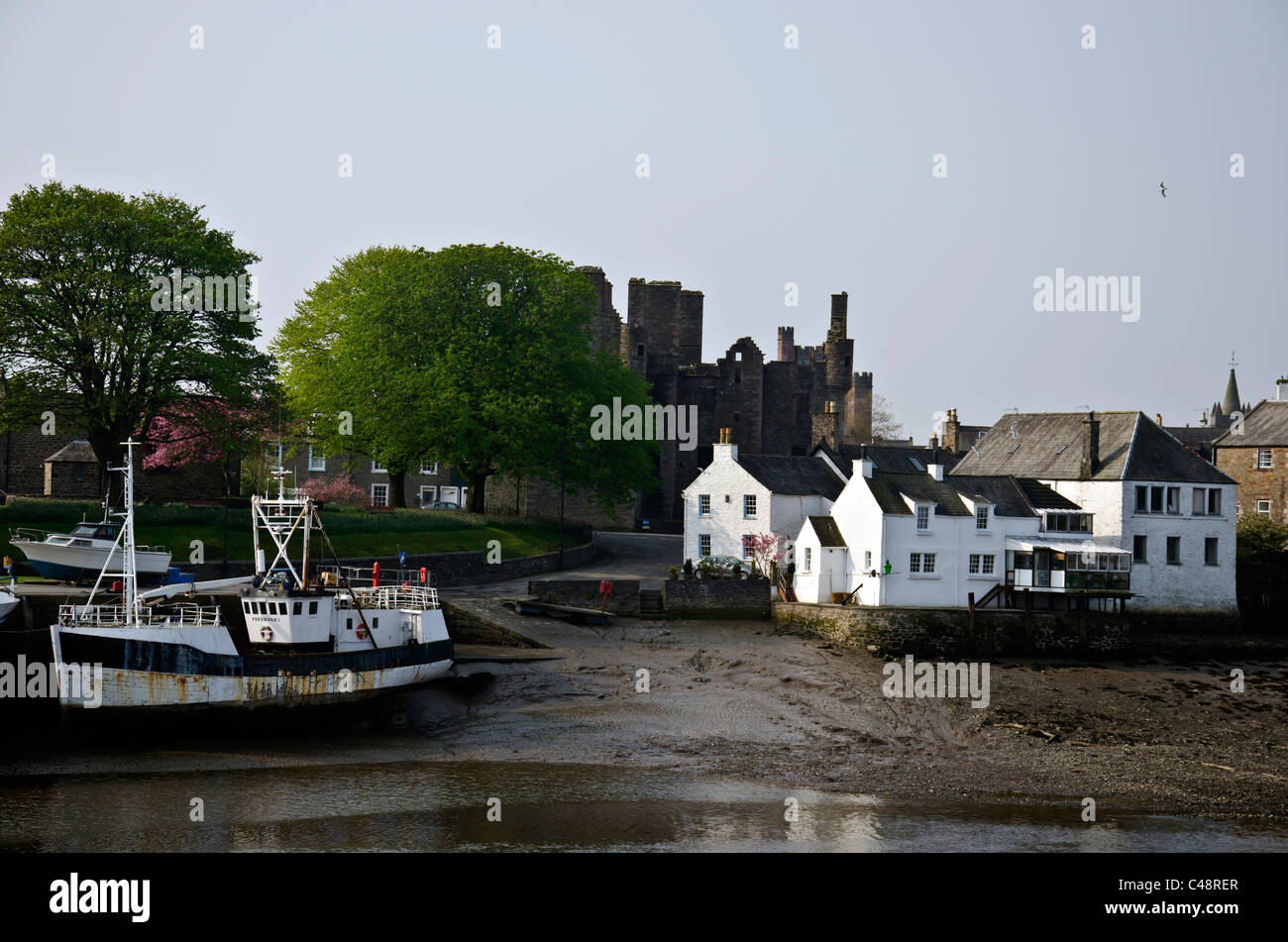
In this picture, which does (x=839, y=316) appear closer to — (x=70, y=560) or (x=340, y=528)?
(x=340, y=528)

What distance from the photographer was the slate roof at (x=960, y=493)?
4925 centimetres

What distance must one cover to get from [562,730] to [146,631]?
1167 cm

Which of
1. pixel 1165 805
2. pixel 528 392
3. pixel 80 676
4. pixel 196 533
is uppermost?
pixel 528 392

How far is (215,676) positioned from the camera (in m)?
30.5

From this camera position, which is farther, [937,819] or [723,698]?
[723,698]

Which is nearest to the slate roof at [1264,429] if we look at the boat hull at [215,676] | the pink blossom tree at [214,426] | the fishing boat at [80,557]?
Answer: the boat hull at [215,676]

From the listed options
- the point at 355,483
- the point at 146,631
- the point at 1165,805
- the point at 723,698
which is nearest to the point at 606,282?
the point at 355,483

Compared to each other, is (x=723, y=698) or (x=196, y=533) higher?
(x=196, y=533)

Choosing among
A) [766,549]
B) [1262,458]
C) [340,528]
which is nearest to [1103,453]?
[766,549]

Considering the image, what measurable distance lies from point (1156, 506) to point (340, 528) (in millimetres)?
38849

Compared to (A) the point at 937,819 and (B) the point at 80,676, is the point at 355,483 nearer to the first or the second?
(B) the point at 80,676

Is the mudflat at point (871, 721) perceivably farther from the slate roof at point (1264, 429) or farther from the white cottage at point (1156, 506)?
the slate roof at point (1264, 429)

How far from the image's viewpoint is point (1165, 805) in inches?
1043

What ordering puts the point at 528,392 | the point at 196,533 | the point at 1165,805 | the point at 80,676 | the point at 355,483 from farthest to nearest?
the point at 355,483
the point at 528,392
the point at 196,533
the point at 80,676
the point at 1165,805
